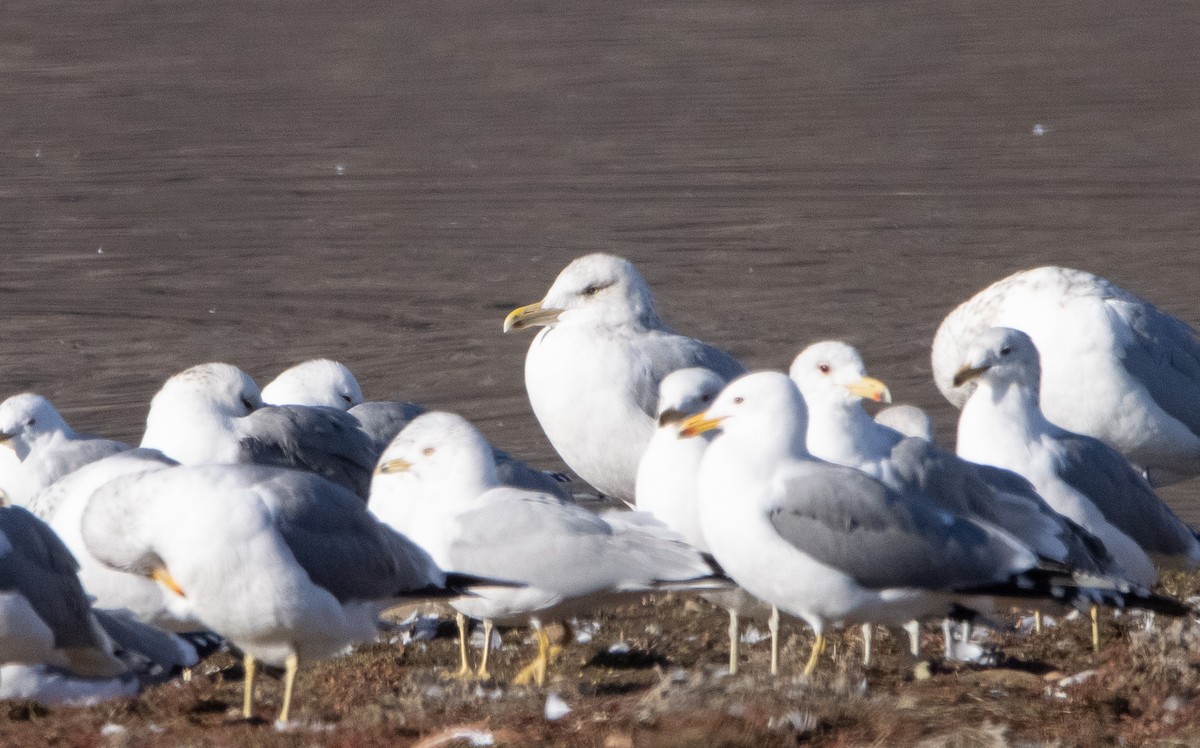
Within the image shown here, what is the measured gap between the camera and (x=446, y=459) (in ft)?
22.4

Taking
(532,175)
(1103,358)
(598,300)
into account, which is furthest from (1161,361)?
(532,175)

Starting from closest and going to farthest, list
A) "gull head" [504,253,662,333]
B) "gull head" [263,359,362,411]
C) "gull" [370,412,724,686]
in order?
"gull" [370,412,724,686], "gull head" [504,253,662,333], "gull head" [263,359,362,411]

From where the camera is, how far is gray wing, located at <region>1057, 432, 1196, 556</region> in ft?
23.4

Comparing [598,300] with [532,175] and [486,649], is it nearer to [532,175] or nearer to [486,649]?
[486,649]

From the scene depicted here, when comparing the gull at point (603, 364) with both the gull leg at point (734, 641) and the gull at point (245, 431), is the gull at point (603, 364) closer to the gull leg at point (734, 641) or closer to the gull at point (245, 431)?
the gull at point (245, 431)

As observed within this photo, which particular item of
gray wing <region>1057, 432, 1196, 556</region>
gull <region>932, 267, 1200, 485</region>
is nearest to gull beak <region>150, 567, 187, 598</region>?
gray wing <region>1057, 432, 1196, 556</region>

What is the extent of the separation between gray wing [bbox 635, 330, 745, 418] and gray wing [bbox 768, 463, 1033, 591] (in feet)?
7.72

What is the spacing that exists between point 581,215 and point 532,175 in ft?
6.83

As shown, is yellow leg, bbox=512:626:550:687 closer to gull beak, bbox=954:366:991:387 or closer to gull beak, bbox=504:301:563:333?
gull beak, bbox=954:366:991:387

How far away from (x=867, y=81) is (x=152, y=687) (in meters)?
18.8

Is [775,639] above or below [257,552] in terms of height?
below

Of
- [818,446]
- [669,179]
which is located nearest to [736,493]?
[818,446]

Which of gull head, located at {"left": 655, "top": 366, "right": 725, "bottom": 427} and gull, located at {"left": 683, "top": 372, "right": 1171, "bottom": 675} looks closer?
gull, located at {"left": 683, "top": 372, "right": 1171, "bottom": 675}

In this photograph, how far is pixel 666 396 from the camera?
7.04 m
